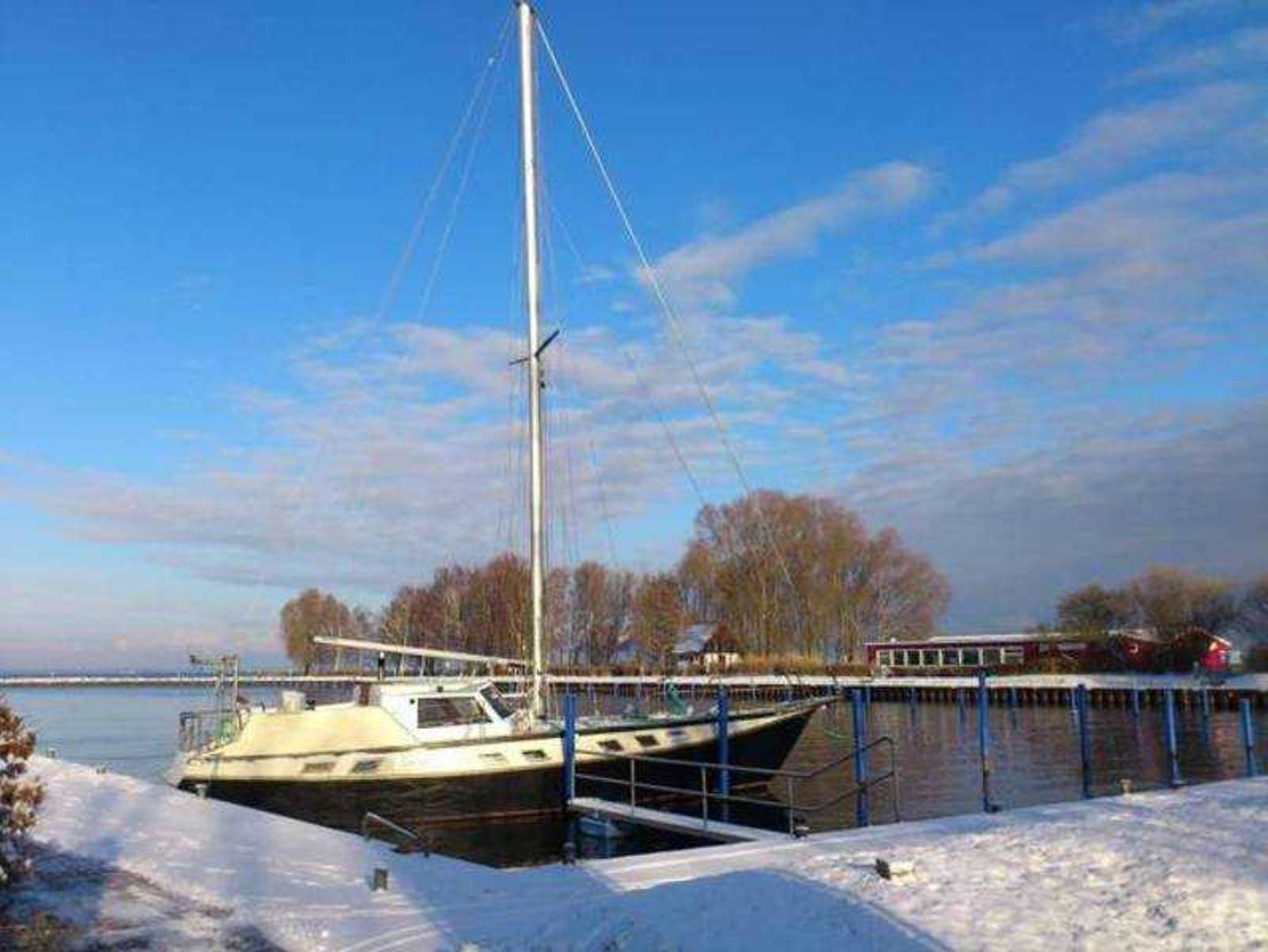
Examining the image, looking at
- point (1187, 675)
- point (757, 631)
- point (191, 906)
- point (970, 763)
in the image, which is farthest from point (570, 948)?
point (757, 631)

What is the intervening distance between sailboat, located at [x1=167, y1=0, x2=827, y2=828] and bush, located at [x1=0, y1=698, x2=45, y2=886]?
1162cm

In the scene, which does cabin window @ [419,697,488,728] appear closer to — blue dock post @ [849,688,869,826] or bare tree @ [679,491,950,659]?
blue dock post @ [849,688,869,826]

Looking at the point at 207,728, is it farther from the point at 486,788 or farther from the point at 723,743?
the point at 723,743

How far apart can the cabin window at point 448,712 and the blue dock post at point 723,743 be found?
490cm

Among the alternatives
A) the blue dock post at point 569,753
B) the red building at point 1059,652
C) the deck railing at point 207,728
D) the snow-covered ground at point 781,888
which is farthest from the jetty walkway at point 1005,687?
the snow-covered ground at point 781,888

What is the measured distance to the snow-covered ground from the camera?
838 centimetres

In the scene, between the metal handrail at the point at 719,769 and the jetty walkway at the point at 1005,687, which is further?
the jetty walkway at the point at 1005,687

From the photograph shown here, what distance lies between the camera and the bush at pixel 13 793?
9.27 meters

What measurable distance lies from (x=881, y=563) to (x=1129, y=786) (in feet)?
286

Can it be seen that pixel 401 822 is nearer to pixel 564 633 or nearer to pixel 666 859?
pixel 666 859

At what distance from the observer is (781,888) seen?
9555 millimetres

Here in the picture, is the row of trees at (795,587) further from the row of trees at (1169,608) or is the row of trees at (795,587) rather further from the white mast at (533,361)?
the white mast at (533,361)

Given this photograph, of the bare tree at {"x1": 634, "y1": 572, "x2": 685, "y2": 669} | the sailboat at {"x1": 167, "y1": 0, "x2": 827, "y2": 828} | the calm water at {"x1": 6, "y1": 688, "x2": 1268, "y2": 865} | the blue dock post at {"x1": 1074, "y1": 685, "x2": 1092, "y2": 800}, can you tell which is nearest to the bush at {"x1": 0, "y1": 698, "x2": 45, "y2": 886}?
the calm water at {"x1": 6, "y1": 688, "x2": 1268, "y2": 865}

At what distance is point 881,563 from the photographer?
340ft
